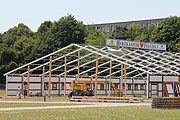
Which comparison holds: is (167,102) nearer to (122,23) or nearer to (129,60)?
(129,60)

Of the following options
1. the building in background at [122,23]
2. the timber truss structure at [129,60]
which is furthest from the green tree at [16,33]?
the timber truss structure at [129,60]

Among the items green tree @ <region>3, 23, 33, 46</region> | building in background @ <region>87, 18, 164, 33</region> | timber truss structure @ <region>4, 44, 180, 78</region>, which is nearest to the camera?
timber truss structure @ <region>4, 44, 180, 78</region>

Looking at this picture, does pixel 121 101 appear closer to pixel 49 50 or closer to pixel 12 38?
pixel 49 50

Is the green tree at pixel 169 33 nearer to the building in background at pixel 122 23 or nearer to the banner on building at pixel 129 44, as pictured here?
the banner on building at pixel 129 44

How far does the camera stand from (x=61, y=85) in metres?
57.0

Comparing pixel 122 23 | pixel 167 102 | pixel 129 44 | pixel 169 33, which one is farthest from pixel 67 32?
pixel 167 102

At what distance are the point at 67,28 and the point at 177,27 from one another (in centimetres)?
2460

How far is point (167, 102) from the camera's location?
Answer: 28516 mm

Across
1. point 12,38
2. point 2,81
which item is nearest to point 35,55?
point 2,81

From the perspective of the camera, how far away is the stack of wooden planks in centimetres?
2853

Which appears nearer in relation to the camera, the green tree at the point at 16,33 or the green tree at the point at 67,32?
the green tree at the point at 67,32

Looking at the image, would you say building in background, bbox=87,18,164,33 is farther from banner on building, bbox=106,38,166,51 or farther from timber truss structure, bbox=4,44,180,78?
banner on building, bbox=106,38,166,51

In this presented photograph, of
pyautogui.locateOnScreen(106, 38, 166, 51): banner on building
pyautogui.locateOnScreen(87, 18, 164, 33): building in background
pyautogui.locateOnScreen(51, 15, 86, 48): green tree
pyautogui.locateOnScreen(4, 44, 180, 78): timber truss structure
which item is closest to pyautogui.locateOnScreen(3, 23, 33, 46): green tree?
pyautogui.locateOnScreen(51, 15, 86, 48): green tree

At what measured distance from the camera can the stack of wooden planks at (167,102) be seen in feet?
93.6
